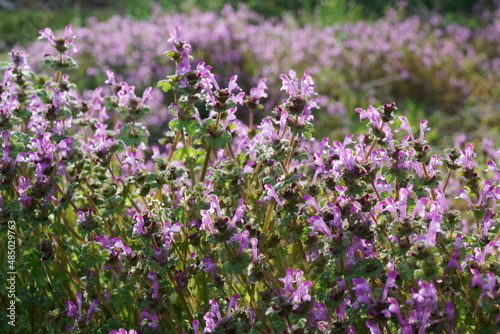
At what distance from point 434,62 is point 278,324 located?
7.26m

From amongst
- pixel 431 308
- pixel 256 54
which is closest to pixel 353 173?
pixel 431 308

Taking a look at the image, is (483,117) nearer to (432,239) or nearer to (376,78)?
(376,78)

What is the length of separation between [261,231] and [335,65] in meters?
6.66

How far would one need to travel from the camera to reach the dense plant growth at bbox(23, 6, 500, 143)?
739 centimetres

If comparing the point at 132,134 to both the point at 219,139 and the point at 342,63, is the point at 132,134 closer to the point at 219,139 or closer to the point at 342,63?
the point at 219,139

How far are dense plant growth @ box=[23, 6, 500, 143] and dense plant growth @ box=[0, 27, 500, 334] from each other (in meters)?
4.77

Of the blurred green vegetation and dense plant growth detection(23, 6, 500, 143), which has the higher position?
the blurred green vegetation

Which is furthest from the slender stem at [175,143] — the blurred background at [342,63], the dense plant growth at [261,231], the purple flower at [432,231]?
the blurred background at [342,63]

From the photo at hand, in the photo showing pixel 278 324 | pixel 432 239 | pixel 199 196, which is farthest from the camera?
pixel 199 196

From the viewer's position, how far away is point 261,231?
6.47ft

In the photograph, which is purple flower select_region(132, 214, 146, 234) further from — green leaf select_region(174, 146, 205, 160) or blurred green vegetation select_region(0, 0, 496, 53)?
blurred green vegetation select_region(0, 0, 496, 53)

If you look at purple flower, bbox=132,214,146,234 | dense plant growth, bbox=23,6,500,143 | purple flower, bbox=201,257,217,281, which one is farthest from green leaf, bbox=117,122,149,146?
dense plant growth, bbox=23,6,500,143

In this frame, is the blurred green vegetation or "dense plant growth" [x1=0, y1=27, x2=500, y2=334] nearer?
"dense plant growth" [x1=0, y1=27, x2=500, y2=334]

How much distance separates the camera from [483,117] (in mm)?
7148
